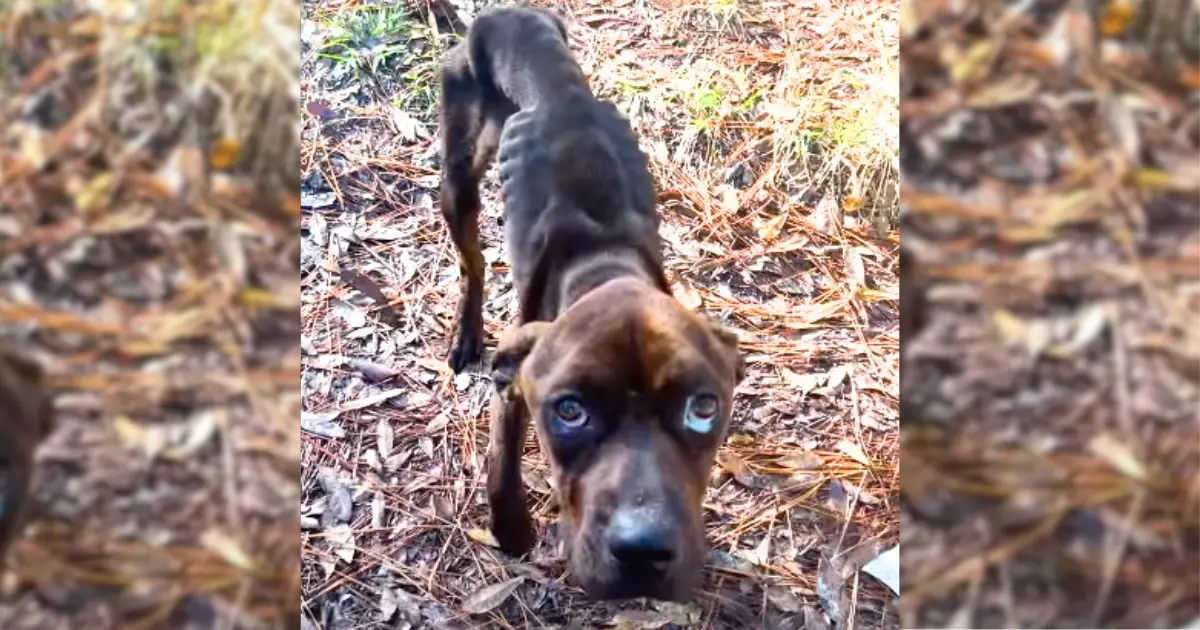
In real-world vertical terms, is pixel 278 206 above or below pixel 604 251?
above

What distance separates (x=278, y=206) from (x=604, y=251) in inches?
97.6

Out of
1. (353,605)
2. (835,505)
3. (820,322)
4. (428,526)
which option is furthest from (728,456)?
(353,605)

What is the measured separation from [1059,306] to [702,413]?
1668 mm

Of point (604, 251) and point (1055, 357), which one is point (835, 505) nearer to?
point (604, 251)

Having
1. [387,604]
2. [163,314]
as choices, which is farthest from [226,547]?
[387,604]

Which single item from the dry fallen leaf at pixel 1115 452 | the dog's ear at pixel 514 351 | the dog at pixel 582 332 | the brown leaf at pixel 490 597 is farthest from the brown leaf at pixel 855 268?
the dry fallen leaf at pixel 1115 452

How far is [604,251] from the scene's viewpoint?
3891mm

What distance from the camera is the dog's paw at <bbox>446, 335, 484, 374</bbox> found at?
188 inches

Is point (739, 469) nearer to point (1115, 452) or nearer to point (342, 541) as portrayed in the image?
point (342, 541)

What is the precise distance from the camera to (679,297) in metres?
5.00

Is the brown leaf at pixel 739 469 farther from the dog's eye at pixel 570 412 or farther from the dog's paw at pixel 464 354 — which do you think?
the dog's eye at pixel 570 412

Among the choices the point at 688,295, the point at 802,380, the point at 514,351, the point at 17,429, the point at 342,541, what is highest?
the point at 17,429

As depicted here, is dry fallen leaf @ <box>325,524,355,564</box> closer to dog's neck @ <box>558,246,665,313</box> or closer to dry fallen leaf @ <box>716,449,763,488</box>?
dog's neck @ <box>558,246,665,313</box>

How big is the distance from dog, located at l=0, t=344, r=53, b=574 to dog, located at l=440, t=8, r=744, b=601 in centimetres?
151
